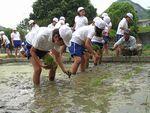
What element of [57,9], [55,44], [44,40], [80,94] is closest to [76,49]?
[55,44]

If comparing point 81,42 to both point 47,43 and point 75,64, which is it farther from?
point 47,43

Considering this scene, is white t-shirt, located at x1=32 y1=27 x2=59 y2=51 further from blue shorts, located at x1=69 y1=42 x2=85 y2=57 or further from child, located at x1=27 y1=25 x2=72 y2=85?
blue shorts, located at x1=69 y1=42 x2=85 y2=57

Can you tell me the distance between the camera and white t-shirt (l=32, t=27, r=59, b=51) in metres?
8.58

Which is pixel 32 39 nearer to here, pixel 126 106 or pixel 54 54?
pixel 54 54

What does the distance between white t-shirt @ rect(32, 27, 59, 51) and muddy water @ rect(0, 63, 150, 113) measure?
0.82m

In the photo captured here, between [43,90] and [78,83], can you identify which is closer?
[43,90]

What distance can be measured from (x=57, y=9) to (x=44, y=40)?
134 feet

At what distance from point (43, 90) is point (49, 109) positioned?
2.14m

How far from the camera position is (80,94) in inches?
304

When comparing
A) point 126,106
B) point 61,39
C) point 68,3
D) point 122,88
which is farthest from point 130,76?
point 68,3

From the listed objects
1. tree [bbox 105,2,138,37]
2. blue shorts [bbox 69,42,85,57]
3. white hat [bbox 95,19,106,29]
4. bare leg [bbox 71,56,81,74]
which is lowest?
bare leg [bbox 71,56,81,74]

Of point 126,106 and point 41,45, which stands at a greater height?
point 41,45

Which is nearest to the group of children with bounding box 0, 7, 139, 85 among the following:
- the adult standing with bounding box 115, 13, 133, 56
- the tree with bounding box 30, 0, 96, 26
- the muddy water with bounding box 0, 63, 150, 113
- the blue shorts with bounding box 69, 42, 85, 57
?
the blue shorts with bounding box 69, 42, 85, 57

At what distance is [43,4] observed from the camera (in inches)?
2003
